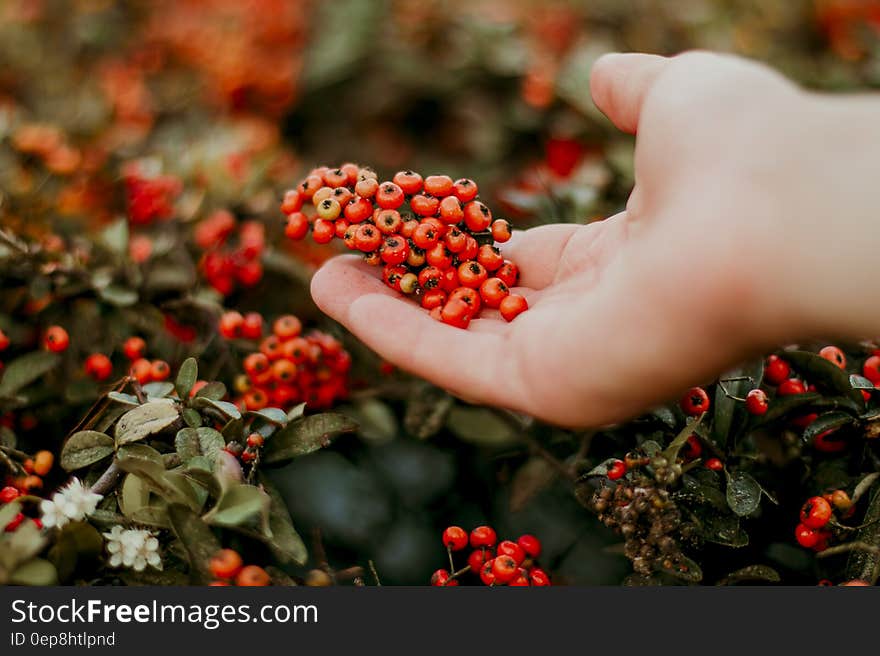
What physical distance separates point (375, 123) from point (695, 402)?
9.00 feet

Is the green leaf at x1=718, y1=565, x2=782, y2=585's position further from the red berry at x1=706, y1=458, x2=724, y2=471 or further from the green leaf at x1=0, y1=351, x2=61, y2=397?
the green leaf at x1=0, y1=351, x2=61, y2=397

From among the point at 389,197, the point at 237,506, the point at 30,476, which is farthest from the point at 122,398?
the point at 389,197

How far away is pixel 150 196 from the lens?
2.65 metres

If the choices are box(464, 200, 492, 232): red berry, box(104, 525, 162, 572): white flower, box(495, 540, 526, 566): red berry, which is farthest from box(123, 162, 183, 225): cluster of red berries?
box(495, 540, 526, 566): red berry

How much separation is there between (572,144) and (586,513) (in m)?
1.82

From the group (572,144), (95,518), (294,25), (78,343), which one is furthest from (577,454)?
(294,25)

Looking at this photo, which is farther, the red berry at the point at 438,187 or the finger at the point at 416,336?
the red berry at the point at 438,187

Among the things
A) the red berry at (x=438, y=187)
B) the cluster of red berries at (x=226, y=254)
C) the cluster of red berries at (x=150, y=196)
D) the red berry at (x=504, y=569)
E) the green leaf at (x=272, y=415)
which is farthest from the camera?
the cluster of red berries at (x=150, y=196)

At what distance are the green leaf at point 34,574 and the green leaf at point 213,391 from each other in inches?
19.7

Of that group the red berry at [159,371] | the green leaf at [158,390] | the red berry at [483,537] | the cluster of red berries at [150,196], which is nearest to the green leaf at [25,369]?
the red berry at [159,371]

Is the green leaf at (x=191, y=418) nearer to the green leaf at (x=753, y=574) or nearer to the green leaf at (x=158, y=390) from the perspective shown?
the green leaf at (x=158, y=390)

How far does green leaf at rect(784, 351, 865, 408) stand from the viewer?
1703 millimetres

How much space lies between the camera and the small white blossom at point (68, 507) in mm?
1476

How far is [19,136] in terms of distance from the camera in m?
2.70
